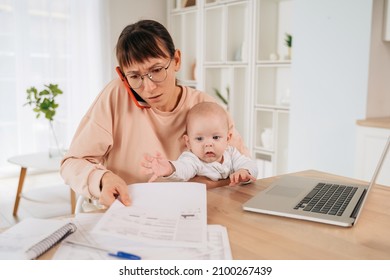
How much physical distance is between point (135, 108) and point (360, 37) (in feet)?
6.20

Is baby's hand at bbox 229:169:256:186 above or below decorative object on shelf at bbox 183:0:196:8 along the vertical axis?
below

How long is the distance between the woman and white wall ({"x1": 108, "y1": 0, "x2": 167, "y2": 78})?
336 cm

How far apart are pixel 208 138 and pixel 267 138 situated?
8.35ft

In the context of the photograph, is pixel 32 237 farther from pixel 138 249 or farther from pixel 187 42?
pixel 187 42

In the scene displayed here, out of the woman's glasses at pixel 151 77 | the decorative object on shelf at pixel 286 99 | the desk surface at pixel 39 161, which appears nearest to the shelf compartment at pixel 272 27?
the decorative object on shelf at pixel 286 99

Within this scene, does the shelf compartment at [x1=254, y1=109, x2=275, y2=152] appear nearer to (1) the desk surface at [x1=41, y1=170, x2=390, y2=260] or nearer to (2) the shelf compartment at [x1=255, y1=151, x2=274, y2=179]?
(2) the shelf compartment at [x1=255, y1=151, x2=274, y2=179]

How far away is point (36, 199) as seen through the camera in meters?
3.44

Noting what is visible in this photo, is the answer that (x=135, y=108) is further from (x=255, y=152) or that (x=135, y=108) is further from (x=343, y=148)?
(x=255, y=152)

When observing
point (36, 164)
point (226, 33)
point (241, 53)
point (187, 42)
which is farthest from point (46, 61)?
point (241, 53)

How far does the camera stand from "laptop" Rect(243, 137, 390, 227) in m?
0.93

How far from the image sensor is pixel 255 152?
12.8 feet

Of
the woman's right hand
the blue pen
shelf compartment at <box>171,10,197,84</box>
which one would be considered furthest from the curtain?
the blue pen
